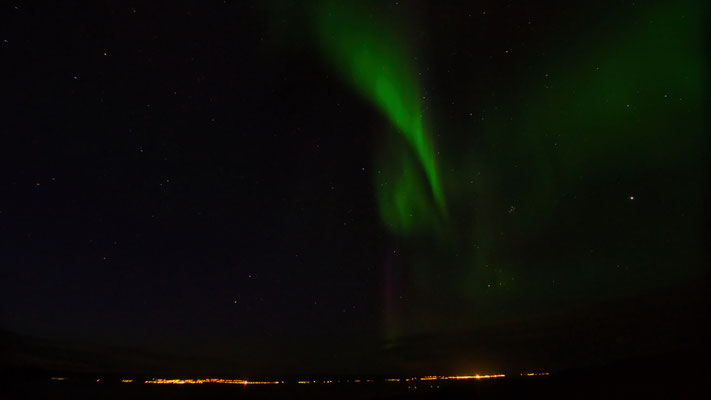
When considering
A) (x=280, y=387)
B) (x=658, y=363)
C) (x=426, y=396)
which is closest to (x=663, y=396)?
(x=658, y=363)

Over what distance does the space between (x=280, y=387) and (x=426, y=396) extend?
13.2ft

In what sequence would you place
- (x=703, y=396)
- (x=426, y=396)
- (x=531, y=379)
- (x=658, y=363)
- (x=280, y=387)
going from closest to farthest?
(x=703, y=396), (x=658, y=363), (x=531, y=379), (x=426, y=396), (x=280, y=387)

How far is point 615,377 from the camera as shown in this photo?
2.85m

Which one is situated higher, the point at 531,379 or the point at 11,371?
the point at 11,371

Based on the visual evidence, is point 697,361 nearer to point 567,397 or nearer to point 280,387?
point 567,397

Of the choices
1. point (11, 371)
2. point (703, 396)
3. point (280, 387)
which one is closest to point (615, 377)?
point (703, 396)

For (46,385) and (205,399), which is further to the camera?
(46,385)

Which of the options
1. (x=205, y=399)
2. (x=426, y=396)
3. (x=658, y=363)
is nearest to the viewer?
(x=658, y=363)

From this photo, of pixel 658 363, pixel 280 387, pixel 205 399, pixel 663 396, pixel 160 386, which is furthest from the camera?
pixel 280 387

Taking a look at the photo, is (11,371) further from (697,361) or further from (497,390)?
(697,361)

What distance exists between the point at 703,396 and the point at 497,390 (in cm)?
155

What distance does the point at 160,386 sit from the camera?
6.69 m

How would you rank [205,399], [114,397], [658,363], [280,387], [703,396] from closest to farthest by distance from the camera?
[703,396]
[658,363]
[205,399]
[114,397]
[280,387]

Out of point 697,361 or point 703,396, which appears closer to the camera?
point 703,396
